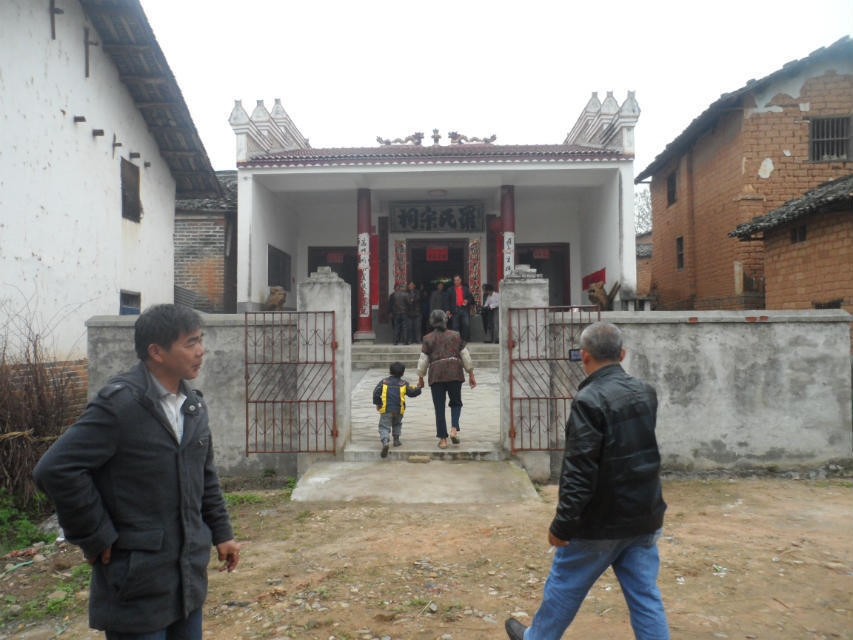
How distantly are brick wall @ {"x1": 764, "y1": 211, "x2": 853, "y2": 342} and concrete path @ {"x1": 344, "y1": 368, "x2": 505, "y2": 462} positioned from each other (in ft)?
20.3

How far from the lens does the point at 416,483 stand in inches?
225

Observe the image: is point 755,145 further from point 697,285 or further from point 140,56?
point 140,56

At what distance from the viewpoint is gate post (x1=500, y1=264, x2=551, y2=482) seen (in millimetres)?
6204

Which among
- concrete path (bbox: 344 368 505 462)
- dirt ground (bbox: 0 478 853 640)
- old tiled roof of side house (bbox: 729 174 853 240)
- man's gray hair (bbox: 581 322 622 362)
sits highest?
old tiled roof of side house (bbox: 729 174 853 240)

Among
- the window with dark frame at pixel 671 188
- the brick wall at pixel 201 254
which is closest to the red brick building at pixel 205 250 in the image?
the brick wall at pixel 201 254

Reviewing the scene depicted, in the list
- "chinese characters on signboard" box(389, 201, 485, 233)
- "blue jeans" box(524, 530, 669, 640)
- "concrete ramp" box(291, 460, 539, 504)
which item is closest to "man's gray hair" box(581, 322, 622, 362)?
"blue jeans" box(524, 530, 669, 640)

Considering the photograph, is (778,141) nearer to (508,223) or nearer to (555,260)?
(555,260)

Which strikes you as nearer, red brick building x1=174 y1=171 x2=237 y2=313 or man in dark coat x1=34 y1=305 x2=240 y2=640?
man in dark coat x1=34 y1=305 x2=240 y2=640

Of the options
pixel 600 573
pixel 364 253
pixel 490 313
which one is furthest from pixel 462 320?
pixel 600 573

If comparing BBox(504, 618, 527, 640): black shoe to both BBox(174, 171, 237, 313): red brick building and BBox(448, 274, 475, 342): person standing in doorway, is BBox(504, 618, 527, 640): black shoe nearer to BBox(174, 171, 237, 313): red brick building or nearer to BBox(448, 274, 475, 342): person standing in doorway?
BBox(448, 274, 475, 342): person standing in doorway

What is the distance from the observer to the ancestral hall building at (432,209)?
1341 cm

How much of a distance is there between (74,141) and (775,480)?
37.1 feet

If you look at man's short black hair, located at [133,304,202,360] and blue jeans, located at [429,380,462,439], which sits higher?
man's short black hair, located at [133,304,202,360]

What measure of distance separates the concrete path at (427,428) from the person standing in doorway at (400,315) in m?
2.67
